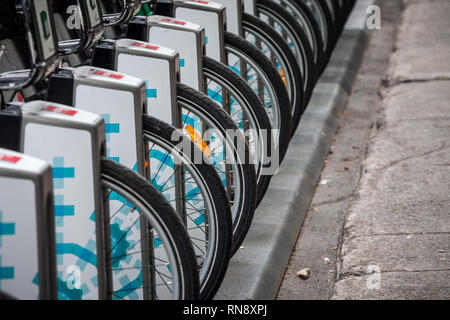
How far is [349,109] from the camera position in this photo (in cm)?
577

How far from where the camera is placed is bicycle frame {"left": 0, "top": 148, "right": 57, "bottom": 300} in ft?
6.44

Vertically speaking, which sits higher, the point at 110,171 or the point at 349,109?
the point at 110,171

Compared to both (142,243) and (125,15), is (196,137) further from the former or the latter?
(142,243)

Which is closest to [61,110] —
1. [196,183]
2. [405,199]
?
[196,183]

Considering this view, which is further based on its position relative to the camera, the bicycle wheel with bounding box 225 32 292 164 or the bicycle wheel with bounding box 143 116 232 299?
the bicycle wheel with bounding box 225 32 292 164

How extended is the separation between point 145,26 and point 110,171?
1092mm

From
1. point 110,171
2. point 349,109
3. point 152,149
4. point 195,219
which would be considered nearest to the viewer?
point 110,171

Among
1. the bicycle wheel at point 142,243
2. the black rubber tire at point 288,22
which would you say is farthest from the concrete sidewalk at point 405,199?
the bicycle wheel at point 142,243

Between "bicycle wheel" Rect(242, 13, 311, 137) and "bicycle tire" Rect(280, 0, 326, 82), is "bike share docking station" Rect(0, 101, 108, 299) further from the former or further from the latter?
"bicycle tire" Rect(280, 0, 326, 82)

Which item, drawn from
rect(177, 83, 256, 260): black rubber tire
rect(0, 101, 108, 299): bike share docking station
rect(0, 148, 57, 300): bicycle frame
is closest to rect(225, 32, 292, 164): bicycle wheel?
rect(177, 83, 256, 260): black rubber tire

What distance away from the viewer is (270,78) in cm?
362
